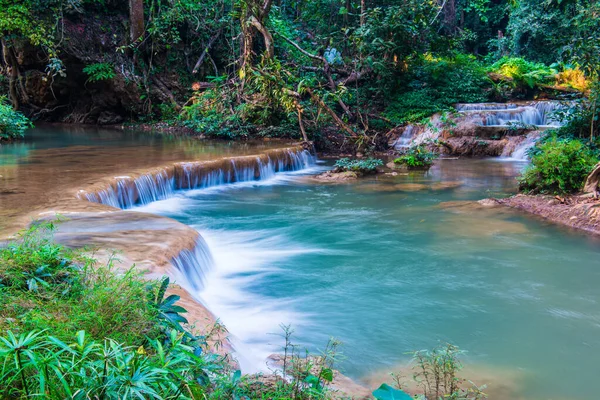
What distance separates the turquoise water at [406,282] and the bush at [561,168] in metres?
0.95

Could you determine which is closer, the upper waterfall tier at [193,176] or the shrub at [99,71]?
the upper waterfall tier at [193,176]

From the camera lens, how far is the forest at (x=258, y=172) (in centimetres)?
268

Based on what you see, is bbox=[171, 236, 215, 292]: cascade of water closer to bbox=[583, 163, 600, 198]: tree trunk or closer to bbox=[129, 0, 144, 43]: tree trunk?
bbox=[583, 163, 600, 198]: tree trunk

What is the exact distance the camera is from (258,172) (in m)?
12.3

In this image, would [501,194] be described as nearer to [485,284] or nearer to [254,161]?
[485,284]

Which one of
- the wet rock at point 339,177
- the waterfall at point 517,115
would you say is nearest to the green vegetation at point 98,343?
the wet rock at point 339,177

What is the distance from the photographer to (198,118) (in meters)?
17.1

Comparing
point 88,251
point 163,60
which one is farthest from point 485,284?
point 163,60

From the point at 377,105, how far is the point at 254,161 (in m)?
8.33

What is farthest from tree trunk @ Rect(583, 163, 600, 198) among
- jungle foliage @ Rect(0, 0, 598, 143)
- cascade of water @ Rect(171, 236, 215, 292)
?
jungle foliage @ Rect(0, 0, 598, 143)

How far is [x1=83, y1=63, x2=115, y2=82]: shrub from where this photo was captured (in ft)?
61.5

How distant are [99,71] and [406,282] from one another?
16.8 metres

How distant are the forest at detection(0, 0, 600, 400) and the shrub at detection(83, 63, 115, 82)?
3.4 inches

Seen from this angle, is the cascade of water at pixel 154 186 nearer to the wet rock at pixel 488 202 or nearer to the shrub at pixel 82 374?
the wet rock at pixel 488 202
